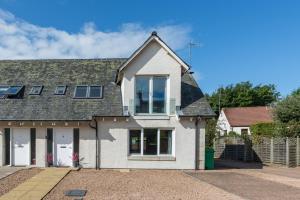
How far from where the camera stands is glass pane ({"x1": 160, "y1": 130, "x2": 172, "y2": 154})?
22186 millimetres

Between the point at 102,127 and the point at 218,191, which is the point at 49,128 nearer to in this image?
the point at 102,127

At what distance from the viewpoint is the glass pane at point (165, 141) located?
22.2 meters

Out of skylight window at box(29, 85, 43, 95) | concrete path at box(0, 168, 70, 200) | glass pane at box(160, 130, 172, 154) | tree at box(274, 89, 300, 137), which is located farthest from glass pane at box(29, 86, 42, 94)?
tree at box(274, 89, 300, 137)

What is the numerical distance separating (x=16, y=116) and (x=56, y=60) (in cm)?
595

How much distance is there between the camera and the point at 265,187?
1600 centimetres

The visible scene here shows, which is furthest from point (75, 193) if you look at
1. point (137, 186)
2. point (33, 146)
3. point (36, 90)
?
point (36, 90)

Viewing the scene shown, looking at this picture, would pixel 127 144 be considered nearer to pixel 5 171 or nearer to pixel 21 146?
pixel 21 146

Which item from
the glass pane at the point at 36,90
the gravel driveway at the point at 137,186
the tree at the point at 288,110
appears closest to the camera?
the gravel driveway at the point at 137,186

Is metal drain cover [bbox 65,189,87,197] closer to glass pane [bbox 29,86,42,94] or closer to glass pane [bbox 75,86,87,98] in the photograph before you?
glass pane [bbox 75,86,87,98]

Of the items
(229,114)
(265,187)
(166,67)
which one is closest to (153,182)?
(265,187)

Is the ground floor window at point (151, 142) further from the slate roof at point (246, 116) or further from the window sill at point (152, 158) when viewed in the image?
the slate roof at point (246, 116)

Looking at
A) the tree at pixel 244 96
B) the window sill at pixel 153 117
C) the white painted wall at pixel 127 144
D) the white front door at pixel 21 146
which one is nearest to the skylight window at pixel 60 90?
the white front door at pixel 21 146

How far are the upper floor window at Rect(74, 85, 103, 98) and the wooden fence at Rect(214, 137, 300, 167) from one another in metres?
12.6

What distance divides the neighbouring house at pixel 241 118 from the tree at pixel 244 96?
1982cm
